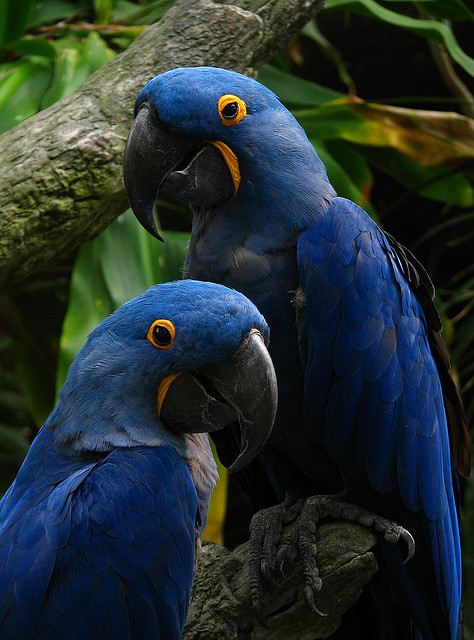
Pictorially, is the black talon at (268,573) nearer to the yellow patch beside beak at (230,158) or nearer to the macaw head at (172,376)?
the macaw head at (172,376)

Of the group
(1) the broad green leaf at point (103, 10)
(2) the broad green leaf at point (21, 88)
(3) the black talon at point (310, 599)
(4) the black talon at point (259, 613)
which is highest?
(1) the broad green leaf at point (103, 10)

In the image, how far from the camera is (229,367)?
1365 mm

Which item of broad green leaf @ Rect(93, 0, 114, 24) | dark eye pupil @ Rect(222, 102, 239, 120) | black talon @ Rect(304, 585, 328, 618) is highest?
broad green leaf @ Rect(93, 0, 114, 24)

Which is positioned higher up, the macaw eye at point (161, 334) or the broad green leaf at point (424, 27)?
the broad green leaf at point (424, 27)

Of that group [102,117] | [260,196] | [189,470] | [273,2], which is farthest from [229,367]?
[273,2]

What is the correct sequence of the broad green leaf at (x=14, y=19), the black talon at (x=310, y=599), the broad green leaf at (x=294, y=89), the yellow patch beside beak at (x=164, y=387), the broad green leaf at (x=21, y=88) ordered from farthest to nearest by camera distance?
1. the broad green leaf at (x=294, y=89)
2. the broad green leaf at (x=14, y=19)
3. the broad green leaf at (x=21, y=88)
4. the black talon at (x=310, y=599)
5. the yellow patch beside beak at (x=164, y=387)

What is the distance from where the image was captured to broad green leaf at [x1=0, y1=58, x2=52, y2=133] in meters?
2.56

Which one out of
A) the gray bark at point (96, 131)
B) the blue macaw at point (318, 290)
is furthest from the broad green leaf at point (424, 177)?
the blue macaw at point (318, 290)

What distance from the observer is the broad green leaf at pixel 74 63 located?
2.65 m

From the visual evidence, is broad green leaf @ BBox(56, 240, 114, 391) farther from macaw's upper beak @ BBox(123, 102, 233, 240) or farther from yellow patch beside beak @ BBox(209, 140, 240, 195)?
yellow patch beside beak @ BBox(209, 140, 240, 195)

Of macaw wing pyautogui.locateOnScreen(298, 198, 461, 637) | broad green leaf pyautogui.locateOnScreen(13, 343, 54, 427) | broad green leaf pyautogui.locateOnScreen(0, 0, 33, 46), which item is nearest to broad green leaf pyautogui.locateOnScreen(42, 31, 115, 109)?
broad green leaf pyautogui.locateOnScreen(0, 0, 33, 46)

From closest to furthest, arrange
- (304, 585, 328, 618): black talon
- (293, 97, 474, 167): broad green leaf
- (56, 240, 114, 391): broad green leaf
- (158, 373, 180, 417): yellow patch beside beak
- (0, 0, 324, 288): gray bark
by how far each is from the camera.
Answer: (158, 373, 180, 417): yellow patch beside beak
(304, 585, 328, 618): black talon
(0, 0, 324, 288): gray bark
(56, 240, 114, 391): broad green leaf
(293, 97, 474, 167): broad green leaf

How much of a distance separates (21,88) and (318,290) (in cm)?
160

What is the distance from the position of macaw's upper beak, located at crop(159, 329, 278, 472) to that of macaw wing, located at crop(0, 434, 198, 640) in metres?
0.10
